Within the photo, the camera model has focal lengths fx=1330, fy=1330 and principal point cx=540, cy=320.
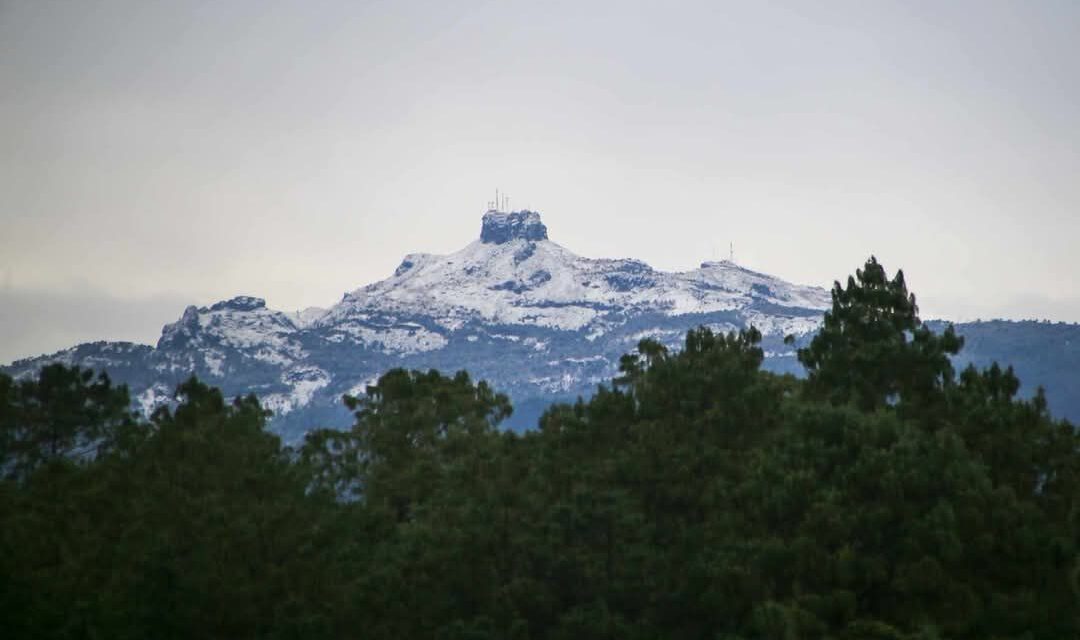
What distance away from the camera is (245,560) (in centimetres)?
3903

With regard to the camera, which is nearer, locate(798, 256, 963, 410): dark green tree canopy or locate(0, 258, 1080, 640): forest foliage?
locate(0, 258, 1080, 640): forest foliage

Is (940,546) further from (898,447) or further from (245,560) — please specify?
(245,560)

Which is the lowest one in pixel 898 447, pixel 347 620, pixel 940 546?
pixel 347 620

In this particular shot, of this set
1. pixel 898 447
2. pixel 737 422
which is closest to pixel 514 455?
pixel 737 422

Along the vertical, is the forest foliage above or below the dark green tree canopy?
below

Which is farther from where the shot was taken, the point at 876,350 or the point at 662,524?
the point at 876,350

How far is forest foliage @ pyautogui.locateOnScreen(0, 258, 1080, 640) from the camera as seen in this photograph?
3191 cm

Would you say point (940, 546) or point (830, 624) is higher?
point (940, 546)

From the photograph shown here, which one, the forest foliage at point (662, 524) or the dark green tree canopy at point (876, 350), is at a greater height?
the dark green tree canopy at point (876, 350)

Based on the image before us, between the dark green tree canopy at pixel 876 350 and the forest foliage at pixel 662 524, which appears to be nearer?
the forest foliage at pixel 662 524

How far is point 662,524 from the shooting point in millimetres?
38844

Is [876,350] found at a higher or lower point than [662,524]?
higher

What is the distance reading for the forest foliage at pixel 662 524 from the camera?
31906 millimetres

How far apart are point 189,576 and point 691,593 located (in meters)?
14.1
